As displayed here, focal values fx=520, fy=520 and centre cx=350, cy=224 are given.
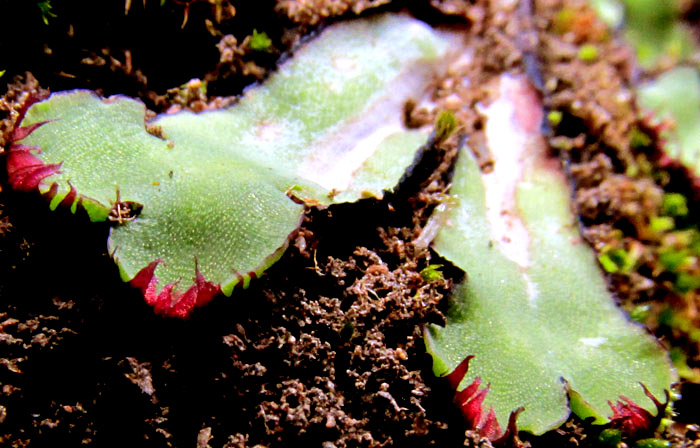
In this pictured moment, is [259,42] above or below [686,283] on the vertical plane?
above

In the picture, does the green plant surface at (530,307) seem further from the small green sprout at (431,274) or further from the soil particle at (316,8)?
the soil particle at (316,8)

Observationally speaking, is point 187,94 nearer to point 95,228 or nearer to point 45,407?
point 95,228

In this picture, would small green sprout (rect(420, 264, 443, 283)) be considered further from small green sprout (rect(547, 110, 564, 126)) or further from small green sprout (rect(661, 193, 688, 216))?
small green sprout (rect(661, 193, 688, 216))

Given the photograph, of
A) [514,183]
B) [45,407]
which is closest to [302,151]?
[514,183]

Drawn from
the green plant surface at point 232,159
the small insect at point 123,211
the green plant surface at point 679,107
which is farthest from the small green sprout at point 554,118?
the small insect at point 123,211

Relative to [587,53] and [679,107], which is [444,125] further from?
[679,107]

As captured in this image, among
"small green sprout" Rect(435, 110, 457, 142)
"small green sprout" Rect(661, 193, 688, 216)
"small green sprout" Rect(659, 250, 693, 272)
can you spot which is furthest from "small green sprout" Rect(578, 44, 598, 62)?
"small green sprout" Rect(435, 110, 457, 142)

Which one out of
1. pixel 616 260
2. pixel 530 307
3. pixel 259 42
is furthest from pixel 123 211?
pixel 616 260
